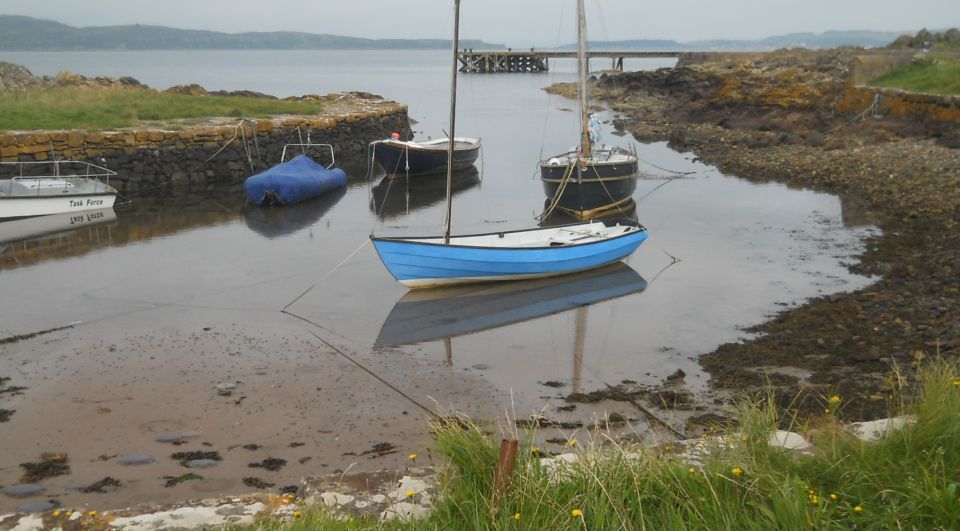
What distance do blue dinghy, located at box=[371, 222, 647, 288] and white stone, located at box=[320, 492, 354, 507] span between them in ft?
29.7

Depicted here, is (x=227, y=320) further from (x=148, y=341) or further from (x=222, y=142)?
(x=222, y=142)

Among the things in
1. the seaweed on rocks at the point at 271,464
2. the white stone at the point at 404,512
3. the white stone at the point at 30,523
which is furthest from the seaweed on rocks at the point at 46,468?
the white stone at the point at 404,512

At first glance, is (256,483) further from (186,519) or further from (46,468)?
(186,519)

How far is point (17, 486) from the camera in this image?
787 cm

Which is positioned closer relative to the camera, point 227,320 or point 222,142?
point 227,320

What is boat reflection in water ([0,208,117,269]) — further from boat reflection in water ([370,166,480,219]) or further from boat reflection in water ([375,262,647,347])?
boat reflection in water ([375,262,647,347])

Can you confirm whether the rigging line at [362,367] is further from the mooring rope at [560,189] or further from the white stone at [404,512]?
the mooring rope at [560,189]

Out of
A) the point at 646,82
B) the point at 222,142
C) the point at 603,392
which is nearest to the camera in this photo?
the point at 603,392

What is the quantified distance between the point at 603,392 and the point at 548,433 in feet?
5.43

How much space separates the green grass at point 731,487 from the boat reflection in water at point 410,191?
18725 mm

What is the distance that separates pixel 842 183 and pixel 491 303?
46.6 ft

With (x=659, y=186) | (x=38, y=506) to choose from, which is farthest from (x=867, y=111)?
(x=38, y=506)

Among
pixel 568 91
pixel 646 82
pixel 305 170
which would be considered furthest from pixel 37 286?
pixel 568 91

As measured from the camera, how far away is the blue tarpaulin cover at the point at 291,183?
929 inches
